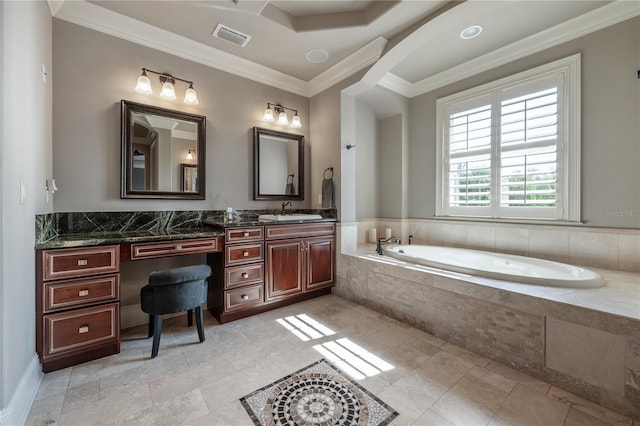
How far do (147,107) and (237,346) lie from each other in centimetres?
227

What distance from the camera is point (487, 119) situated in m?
3.02

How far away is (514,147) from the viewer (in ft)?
9.16

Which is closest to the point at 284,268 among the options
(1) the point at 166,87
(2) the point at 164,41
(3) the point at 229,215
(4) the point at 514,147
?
(3) the point at 229,215

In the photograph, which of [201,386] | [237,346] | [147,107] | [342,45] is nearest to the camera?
[201,386]

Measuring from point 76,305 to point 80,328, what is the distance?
6.4 inches

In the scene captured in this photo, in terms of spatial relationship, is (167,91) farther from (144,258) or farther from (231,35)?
(144,258)

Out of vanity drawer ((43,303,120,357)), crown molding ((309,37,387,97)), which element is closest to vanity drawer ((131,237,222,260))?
vanity drawer ((43,303,120,357))

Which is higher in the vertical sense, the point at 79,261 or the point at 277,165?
the point at 277,165

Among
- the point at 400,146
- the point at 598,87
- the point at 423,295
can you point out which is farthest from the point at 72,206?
the point at 598,87

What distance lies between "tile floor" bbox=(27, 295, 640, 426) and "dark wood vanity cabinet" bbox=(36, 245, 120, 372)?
12cm

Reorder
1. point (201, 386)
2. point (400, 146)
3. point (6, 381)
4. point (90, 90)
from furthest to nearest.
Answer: point (400, 146), point (90, 90), point (201, 386), point (6, 381)

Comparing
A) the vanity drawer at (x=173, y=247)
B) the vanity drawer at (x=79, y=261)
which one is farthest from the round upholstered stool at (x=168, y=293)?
the vanity drawer at (x=79, y=261)

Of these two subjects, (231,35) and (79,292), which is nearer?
(79,292)

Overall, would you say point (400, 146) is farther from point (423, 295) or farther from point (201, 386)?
point (201, 386)
